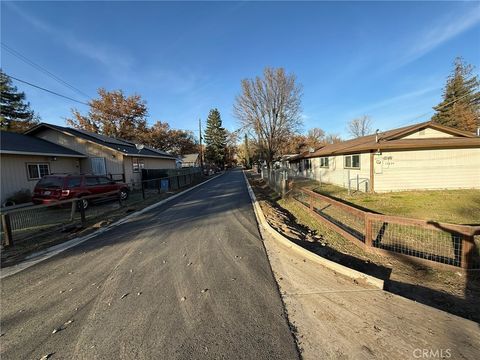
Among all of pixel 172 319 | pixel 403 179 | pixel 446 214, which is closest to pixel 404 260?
pixel 172 319

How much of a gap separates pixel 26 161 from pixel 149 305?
16.4 metres

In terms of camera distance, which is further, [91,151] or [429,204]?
[91,151]

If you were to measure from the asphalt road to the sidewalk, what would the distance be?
10.4 inches

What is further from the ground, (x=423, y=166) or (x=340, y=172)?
(x=423, y=166)

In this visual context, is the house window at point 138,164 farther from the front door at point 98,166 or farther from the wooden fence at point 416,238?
the wooden fence at point 416,238

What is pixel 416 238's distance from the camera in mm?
6086

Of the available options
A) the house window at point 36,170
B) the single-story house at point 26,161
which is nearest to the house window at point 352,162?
the single-story house at point 26,161

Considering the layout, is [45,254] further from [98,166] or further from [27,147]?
[98,166]

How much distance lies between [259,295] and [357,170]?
14.8 m

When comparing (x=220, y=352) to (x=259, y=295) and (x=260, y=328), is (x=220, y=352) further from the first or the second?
(x=259, y=295)

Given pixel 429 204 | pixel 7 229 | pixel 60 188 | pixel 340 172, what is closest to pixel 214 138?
pixel 340 172

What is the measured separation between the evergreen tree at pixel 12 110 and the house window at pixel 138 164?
20.7m

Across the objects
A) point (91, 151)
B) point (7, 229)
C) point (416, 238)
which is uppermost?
point (91, 151)

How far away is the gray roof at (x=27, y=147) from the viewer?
42.2 ft
